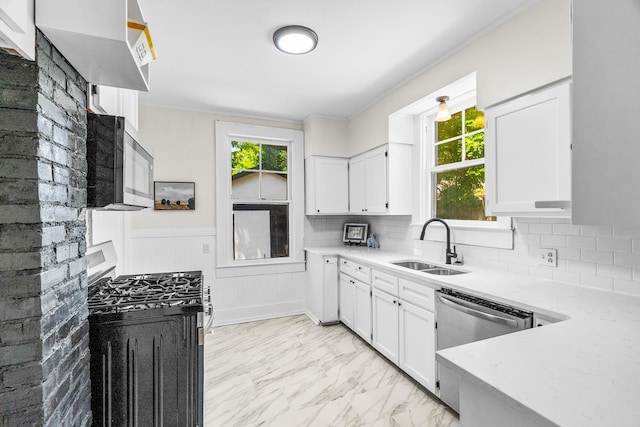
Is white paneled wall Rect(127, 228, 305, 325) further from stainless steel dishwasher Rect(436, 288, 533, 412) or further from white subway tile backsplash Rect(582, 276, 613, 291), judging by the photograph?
white subway tile backsplash Rect(582, 276, 613, 291)

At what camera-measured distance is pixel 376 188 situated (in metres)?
3.53

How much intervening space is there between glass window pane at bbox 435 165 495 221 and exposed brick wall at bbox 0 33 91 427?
9.01 feet

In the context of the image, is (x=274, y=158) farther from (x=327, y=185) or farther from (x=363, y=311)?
(x=363, y=311)

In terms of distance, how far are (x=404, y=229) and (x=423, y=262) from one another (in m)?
0.67

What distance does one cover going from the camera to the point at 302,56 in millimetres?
2529

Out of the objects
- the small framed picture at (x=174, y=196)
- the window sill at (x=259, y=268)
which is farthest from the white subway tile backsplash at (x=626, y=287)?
the small framed picture at (x=174, y=196)

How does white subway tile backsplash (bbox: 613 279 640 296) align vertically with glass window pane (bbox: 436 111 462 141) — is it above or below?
below

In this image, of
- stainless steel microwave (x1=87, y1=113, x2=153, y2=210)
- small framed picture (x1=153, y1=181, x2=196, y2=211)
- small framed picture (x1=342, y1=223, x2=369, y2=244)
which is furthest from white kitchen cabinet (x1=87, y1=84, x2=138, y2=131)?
small framed picture (x1=342, y1=223, x2=369, y2=244)

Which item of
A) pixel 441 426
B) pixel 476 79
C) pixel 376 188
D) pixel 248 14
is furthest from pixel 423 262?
pixel 248 14

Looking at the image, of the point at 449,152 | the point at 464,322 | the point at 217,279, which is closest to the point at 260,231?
the point at 217,279

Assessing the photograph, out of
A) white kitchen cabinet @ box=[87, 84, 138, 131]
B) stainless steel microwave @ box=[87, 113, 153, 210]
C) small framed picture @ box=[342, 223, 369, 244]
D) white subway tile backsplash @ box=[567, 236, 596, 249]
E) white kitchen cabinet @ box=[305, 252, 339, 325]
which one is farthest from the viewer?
small framed picture @ box=[342, 223, 369, 244]

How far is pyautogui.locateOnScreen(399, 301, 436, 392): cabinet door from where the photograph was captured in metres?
2.21

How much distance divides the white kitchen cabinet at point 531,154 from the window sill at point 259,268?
8.72 ft

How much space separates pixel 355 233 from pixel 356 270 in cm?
99
